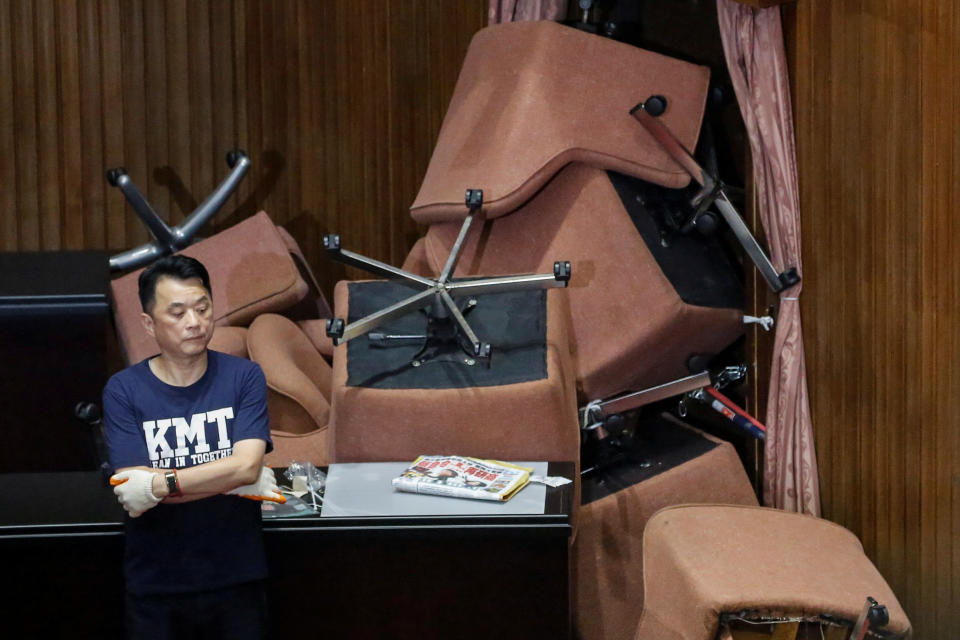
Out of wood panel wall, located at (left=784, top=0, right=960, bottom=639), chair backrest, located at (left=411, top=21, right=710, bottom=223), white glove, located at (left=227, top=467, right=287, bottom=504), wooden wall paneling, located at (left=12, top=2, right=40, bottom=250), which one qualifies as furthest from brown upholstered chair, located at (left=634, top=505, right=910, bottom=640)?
wooden wall paneling, located at (left=12, top=2, right=40, bottom=250)

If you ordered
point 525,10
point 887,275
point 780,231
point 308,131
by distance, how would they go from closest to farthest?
point 887,275, point 780,231, point 525,10, point 308,131

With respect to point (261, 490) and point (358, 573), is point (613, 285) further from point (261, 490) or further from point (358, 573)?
point (261, 490)

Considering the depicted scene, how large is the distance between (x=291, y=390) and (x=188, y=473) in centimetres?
130

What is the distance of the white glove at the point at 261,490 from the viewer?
2373mm

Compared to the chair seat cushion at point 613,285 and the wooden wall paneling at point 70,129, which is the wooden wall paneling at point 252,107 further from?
the chair seat cushion at point 613,285

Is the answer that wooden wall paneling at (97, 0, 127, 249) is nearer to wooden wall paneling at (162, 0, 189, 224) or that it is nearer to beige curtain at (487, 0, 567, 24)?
wooden wall paneling at (162, 0, 189, 224)

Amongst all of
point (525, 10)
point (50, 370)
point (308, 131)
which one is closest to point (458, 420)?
point (50, 370)

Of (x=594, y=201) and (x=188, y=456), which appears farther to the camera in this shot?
(x=594, y=201)

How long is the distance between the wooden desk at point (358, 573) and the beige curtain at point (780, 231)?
99 centimetres

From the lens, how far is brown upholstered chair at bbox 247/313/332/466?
11.3ft

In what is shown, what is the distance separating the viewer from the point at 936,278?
288cm

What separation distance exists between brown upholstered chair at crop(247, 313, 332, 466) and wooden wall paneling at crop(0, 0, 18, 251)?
1.37m

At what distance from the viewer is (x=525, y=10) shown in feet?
14.3

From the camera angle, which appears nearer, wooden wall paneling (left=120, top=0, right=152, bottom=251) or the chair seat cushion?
the chair seat cushion
